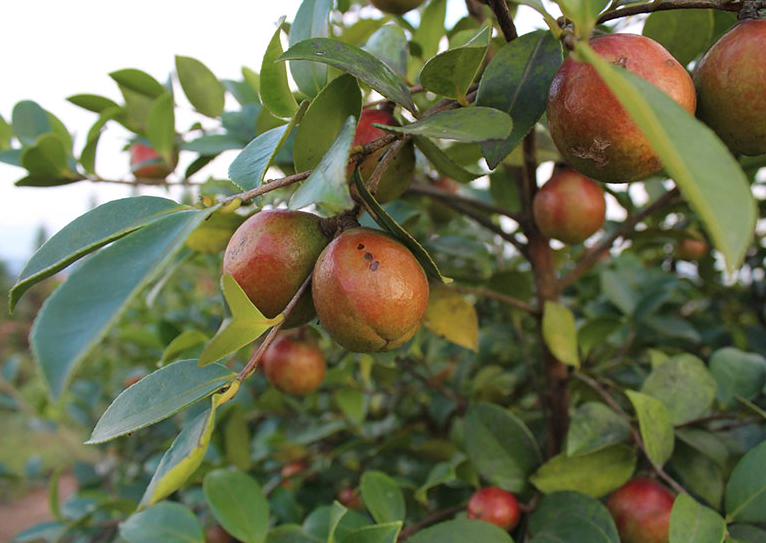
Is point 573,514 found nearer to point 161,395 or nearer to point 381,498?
point 381,498

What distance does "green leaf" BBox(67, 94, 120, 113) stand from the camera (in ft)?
3.57

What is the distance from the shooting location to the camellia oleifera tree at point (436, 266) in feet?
1.36

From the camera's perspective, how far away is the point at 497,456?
0.85 m

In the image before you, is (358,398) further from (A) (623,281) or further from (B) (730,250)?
(B) (730,250)

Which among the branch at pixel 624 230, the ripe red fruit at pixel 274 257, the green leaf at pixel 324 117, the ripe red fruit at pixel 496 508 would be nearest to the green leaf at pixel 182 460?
the ripe red fruit at pixel 274 257

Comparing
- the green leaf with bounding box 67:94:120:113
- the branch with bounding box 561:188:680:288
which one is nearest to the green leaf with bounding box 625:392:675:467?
the branch with bounding box 561:188:680:288

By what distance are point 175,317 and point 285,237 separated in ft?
4.70

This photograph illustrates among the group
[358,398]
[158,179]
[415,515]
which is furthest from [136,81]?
[415,515]

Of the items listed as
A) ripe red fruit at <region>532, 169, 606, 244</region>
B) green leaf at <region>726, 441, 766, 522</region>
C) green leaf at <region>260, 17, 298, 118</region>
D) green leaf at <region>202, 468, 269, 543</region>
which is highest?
green leaf at <region>260, 17, 298, 118</region>

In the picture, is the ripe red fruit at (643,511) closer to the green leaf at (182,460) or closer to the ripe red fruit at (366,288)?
the ripe red fruit at (366,288)

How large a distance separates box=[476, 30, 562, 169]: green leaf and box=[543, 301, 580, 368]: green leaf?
0.47 m

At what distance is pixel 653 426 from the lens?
725 millimetres

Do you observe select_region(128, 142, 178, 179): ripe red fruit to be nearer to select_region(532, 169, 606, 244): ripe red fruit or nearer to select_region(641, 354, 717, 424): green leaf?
select_region(532, 169, 606, 244): ripe red fruit

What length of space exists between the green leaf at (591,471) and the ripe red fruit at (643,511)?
20mm
